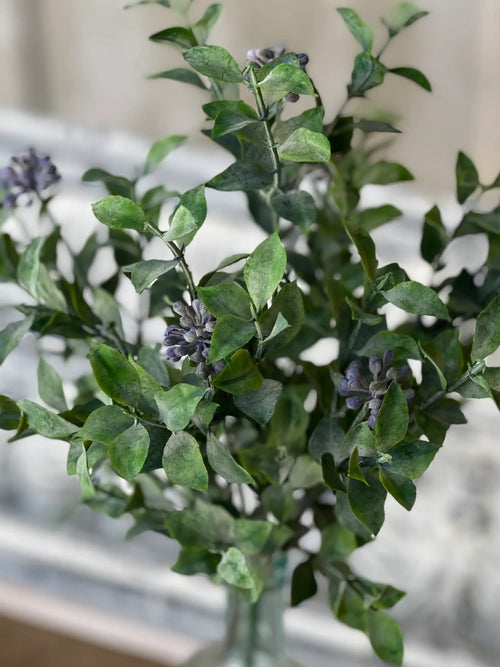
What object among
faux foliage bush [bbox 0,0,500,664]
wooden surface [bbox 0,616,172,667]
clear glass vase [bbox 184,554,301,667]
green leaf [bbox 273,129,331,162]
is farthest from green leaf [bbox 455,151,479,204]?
wooden surface [bbox 0,616,172,667]

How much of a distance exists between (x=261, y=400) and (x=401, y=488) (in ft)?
0.19

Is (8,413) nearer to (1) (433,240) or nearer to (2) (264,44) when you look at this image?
(1) (433,240)

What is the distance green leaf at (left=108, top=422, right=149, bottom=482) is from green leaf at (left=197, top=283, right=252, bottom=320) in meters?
0.05

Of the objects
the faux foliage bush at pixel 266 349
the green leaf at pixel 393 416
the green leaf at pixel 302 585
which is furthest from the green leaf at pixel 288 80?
the green leaf at pixel 302 585

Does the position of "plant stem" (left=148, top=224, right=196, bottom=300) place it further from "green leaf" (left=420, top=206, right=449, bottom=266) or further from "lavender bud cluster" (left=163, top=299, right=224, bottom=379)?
"green leaf" (left=420, top=206, right=449, bottom=266)

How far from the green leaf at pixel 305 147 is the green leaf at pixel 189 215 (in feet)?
0.11

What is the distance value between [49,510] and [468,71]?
498 mm

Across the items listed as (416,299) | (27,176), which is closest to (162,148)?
(27,176)

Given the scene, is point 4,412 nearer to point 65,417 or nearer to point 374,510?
point 65,417

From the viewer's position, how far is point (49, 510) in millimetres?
824

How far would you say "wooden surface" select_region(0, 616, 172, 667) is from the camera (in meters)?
0.70

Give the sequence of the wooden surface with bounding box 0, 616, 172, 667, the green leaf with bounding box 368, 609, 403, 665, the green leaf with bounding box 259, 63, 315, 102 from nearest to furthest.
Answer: the green leaf with bounding box 259, 63, 315, 102 < the green leaf with bounding box 368, 609, 403, 665 < the wooden surface with bounding box 0, 616, 172, 667

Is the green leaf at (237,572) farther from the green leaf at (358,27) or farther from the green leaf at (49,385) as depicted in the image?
the green leaf at (358,27)

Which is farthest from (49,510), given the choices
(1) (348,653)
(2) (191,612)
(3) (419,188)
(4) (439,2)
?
(4) (439,2)
